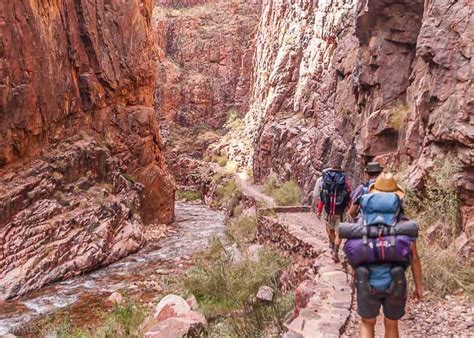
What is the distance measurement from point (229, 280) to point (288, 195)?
11.7 meters

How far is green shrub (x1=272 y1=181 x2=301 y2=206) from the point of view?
22156mm

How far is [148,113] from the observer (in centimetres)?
2814

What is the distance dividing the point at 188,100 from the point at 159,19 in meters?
12.5

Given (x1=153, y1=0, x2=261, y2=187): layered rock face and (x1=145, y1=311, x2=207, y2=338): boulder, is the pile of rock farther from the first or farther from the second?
(x1=153, y1=0, x2=261, y2=187): layered rock face

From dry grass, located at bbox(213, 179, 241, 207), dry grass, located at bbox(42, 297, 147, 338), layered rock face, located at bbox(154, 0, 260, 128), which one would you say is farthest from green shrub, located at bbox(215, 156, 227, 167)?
dry grass, located at bbox(42, 297, 147, 338)

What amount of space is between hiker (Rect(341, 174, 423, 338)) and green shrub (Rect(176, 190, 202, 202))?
3808 cm

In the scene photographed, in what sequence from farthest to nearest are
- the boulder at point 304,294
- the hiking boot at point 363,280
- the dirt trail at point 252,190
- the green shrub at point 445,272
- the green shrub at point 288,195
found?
the dirt trail at point 252,190 → the green shrub at point 288,195 → the boulder at point 304,294 → the green shrub at point 445,272 → the hiking boot at point 363,280

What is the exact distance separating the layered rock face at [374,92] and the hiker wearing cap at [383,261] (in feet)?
16.0

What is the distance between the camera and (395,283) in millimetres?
4012

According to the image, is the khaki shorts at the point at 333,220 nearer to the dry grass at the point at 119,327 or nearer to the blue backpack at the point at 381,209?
the dry grass at the point at 119,327

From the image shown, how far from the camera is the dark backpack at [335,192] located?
28.8 feet

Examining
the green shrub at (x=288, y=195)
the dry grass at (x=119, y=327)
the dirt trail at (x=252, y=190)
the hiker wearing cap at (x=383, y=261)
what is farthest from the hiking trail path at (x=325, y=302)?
the dirt trail at (x=252, y=190)

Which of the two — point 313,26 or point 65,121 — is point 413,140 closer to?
point 65,121

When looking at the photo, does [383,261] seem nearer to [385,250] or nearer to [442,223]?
[385,250]
